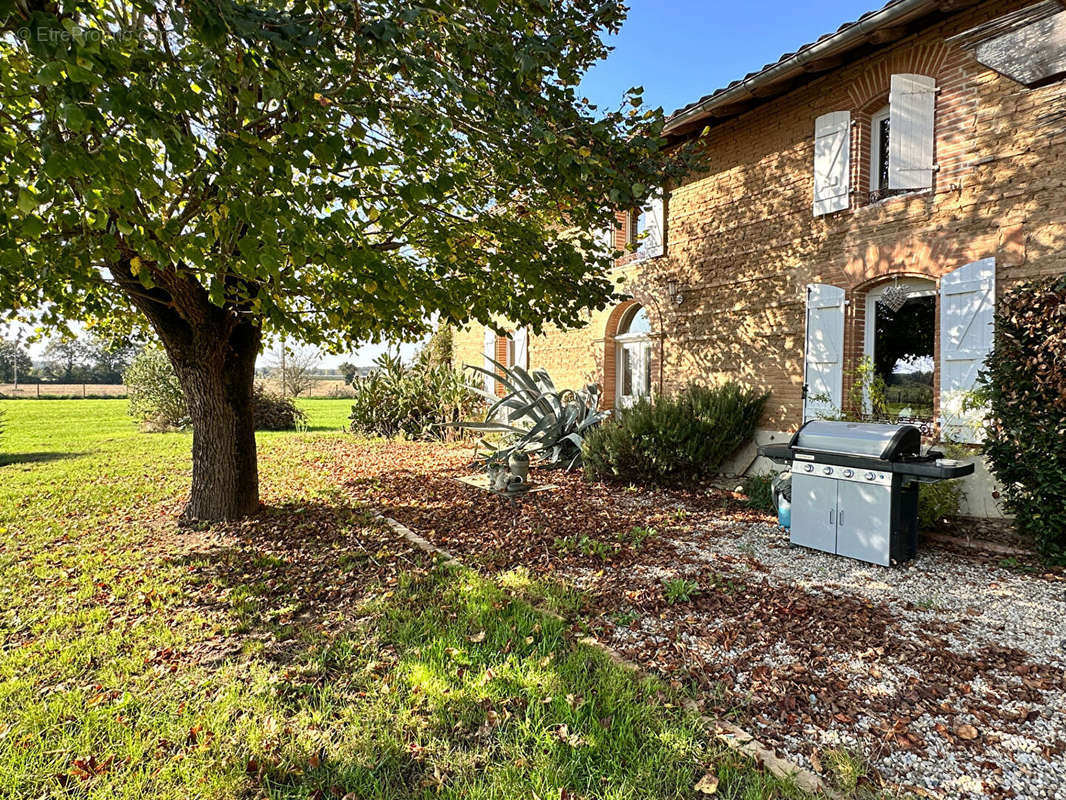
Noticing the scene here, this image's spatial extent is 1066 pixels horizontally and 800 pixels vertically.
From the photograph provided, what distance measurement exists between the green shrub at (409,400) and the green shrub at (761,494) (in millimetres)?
6548

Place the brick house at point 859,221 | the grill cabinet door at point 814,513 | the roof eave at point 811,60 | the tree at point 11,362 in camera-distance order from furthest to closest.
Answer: the tree at point 11,362, the roof eave at point 811,60, the brick house at point 859,221, the grill cabinet door at point 814,513

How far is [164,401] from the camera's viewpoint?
15.0 metres

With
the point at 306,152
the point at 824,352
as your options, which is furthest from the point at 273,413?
the point at 824,352

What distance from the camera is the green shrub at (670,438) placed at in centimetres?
698

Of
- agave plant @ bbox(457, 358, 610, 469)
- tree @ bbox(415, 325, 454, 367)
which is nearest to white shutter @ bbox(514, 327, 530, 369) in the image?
tree @ bbox(415, 325, 454, 367)

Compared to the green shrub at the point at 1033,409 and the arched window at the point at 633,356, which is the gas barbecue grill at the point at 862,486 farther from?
the arched window at the point at 633,356

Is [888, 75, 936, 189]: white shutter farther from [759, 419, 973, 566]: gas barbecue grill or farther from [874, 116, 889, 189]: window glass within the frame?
[759, 419, 973, 566]: gas barbecue grill

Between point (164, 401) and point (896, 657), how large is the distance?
17074mm

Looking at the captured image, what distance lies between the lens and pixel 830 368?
23.3 feet

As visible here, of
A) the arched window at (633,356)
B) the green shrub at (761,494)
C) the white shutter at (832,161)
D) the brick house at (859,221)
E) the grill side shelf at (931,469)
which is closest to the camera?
the grill side shelf at (931,469)

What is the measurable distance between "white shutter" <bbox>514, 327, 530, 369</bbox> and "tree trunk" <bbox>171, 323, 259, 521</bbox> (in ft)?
26.4

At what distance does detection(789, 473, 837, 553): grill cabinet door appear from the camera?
4738mm

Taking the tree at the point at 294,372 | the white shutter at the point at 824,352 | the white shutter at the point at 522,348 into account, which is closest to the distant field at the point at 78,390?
the tree at the point at 294,372

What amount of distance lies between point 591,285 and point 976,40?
3.60 m
